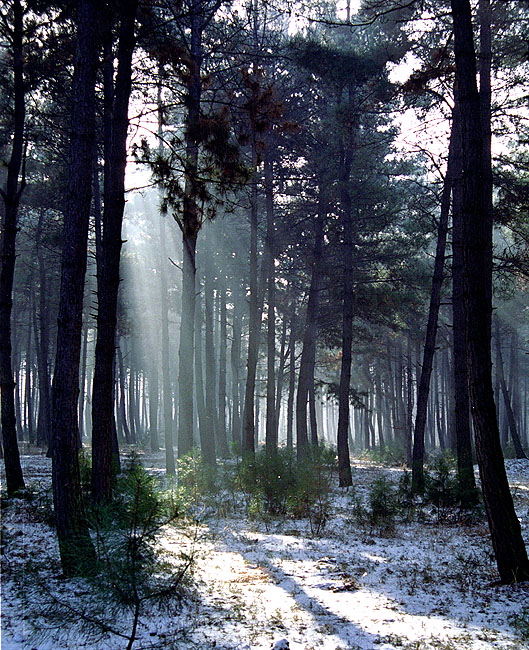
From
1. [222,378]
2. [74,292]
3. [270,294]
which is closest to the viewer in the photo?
[74,292]

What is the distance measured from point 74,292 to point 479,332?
490 centimetres

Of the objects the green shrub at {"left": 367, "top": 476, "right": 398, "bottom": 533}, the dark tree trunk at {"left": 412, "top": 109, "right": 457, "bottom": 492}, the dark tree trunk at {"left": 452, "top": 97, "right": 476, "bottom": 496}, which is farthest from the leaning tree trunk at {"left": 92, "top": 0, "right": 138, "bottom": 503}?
the dark tree trunk at {"left": 412, "top": 109, "right": 457, "bottom": 492}

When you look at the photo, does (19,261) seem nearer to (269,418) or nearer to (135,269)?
(135,269)

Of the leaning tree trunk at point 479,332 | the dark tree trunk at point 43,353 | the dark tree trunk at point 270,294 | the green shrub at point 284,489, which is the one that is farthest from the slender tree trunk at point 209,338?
the leaning tree trunk at point 479,332

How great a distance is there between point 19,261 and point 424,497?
2698cm

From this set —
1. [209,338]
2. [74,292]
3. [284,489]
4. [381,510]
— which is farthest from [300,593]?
[209,338]

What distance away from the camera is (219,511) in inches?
462

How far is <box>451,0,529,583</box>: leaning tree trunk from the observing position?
6.61 metres

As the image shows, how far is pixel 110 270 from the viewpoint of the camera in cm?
824

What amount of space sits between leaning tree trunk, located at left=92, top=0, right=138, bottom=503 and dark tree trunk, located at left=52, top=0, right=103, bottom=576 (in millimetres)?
957

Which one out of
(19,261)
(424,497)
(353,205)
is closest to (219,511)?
(424,497)

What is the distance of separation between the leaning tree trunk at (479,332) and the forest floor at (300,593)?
20.1 inches

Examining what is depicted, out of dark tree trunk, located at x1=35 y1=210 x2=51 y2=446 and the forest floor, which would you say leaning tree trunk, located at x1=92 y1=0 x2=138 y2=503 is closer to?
the forest floor

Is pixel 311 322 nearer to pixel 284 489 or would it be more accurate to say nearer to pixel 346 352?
Answer: pixel 346 352
